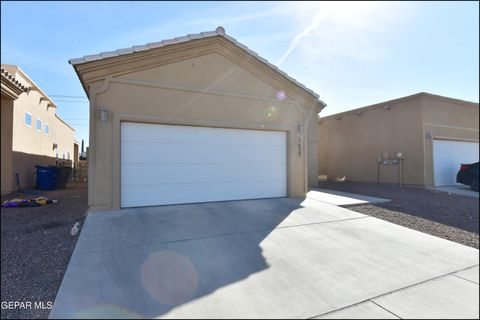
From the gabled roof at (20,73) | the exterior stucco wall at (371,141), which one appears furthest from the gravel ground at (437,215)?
the gabled roof at (20,73)

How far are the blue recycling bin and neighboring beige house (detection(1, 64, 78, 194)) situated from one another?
49cm

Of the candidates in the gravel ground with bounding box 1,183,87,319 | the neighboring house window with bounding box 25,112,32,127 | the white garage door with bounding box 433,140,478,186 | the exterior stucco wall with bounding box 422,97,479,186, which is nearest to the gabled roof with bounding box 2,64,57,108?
the neighboring house window with bounding box 25,112,32,127

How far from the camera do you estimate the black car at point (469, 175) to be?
37.1 feet

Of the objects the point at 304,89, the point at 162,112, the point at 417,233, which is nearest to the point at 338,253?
→ the point at 417,233

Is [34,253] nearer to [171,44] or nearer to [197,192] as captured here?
[197,192]

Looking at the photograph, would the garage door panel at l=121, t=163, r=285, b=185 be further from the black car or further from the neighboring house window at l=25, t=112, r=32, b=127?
the black car

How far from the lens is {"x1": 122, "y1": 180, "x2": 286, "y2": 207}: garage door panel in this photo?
6.03 metres

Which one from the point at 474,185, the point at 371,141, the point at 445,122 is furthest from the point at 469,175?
the point at 371,141

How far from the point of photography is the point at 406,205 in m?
7.67

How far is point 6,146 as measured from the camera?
973 cm

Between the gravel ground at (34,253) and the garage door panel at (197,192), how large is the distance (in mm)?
1406

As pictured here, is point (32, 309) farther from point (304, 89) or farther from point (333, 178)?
point (333, 178)

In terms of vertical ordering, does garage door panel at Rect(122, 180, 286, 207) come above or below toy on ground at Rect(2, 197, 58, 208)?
above

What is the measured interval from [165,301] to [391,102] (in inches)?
556
